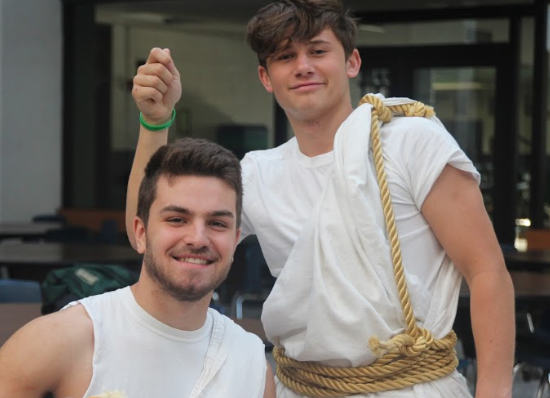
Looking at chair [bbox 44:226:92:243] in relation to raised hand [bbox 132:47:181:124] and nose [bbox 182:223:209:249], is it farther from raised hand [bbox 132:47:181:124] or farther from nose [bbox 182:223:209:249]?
nose [bbox 182:223:209:249]

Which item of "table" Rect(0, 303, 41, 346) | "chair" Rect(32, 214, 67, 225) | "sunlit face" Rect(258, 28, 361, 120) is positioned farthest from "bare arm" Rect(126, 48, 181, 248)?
"chair" Rect(32, 214, 67, 225)

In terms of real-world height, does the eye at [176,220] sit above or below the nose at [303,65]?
below

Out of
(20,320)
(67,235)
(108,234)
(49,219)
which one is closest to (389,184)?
(20,320)

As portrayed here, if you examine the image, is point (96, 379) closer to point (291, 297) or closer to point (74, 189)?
point (291, 297)

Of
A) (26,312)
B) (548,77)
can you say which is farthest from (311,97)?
→ (548,77)

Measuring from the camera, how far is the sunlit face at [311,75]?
2.33 metres

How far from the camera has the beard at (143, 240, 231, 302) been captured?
206 centimetres

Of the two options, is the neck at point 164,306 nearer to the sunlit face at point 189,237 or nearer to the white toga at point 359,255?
the sunlit face at point 189,237

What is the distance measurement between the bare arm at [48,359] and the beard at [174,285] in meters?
0.16

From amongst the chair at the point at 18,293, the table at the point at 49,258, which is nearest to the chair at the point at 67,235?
the table at the point at 49,258

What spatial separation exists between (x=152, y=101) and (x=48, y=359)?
2.06 ft

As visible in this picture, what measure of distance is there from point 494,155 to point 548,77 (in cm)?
118

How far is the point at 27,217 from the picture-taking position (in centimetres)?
1167

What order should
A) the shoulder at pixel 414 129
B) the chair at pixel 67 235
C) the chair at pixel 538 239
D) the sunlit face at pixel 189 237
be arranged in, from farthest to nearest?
1. the chair at pixel 538 239
2. the chair at pixel 67 235
3. the shoulder at pixel 414 129
4. the sunlit face at pixel 189 237
